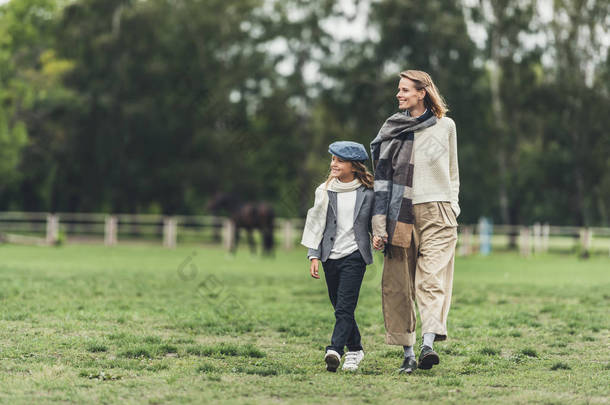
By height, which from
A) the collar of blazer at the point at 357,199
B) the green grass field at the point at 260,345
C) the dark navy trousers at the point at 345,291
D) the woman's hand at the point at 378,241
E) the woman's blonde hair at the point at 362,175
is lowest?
the green grass field at the point at 260,345

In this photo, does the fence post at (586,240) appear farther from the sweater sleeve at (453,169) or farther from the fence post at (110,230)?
the sweater sleeve at (453,169)

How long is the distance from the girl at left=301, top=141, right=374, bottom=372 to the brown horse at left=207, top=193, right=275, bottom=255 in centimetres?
1775

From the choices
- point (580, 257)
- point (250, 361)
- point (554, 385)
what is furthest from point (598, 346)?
point (580, 257)

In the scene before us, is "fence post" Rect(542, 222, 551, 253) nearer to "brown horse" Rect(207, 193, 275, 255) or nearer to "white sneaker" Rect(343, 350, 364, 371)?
"brown horse" Rect(207, 193, 275, 255)

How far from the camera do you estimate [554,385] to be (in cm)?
472

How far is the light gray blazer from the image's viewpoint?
526 cm

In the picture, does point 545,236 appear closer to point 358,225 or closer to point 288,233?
point 288,233

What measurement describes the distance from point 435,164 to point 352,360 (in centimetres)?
138

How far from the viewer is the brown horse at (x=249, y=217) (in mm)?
23375

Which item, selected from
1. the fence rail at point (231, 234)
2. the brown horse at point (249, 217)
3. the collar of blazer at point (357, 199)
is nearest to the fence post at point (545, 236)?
the fence rail at point (231, 234)

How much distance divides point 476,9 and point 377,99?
5.96 metres

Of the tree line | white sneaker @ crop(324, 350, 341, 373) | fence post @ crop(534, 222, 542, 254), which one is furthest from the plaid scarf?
the tree line

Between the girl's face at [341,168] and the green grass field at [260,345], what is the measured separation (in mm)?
1282

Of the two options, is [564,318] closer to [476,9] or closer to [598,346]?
[598,346]
